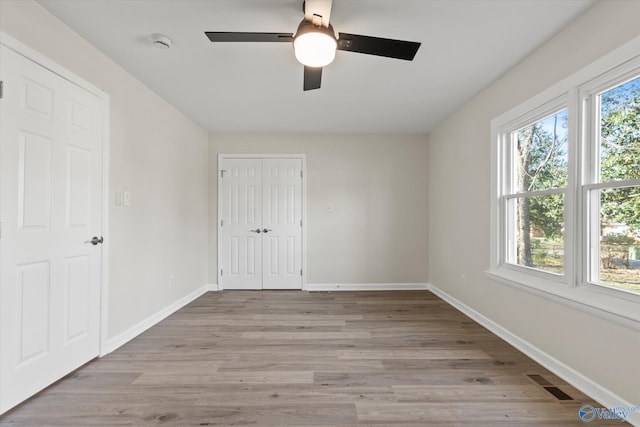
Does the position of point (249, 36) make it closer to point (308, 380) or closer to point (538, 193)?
point (308, 380)

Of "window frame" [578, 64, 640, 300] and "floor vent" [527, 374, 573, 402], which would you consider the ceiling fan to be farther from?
"floor vent" [527, 374, 573, 402]

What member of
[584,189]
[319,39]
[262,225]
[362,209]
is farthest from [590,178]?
[262,225]

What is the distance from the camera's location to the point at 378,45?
1.75 m

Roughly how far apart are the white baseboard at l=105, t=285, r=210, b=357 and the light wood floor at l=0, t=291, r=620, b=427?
7 cm

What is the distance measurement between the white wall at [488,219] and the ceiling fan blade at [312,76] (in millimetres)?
1726

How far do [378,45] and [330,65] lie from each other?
31.5 inches

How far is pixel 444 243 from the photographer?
402cm

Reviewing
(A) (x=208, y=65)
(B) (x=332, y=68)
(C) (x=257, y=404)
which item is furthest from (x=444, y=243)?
(A) (x=208, y=65)

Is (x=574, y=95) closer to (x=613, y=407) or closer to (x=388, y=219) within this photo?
(x=613, y=407)

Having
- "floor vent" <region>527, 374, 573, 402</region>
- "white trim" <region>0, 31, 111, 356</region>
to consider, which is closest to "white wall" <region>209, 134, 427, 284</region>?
"white trim" <region>0, 31, 111, 356</region>

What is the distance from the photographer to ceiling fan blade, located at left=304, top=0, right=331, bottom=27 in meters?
1.64

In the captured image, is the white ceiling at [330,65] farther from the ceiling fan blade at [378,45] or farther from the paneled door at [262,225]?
the paneled door at [262,225]

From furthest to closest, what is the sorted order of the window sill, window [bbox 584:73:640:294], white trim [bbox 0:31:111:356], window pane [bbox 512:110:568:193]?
white trim [bbox 0:31:111:356] → window pane [bbox 512:110:568:193] → window [bbox 584:73:640:294] → the window sill

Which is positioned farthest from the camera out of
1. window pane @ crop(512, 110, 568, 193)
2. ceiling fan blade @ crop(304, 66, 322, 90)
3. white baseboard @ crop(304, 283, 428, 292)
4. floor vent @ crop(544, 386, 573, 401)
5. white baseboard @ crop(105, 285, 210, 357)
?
white baseboard @ crop(304, 283, 428, 292)
